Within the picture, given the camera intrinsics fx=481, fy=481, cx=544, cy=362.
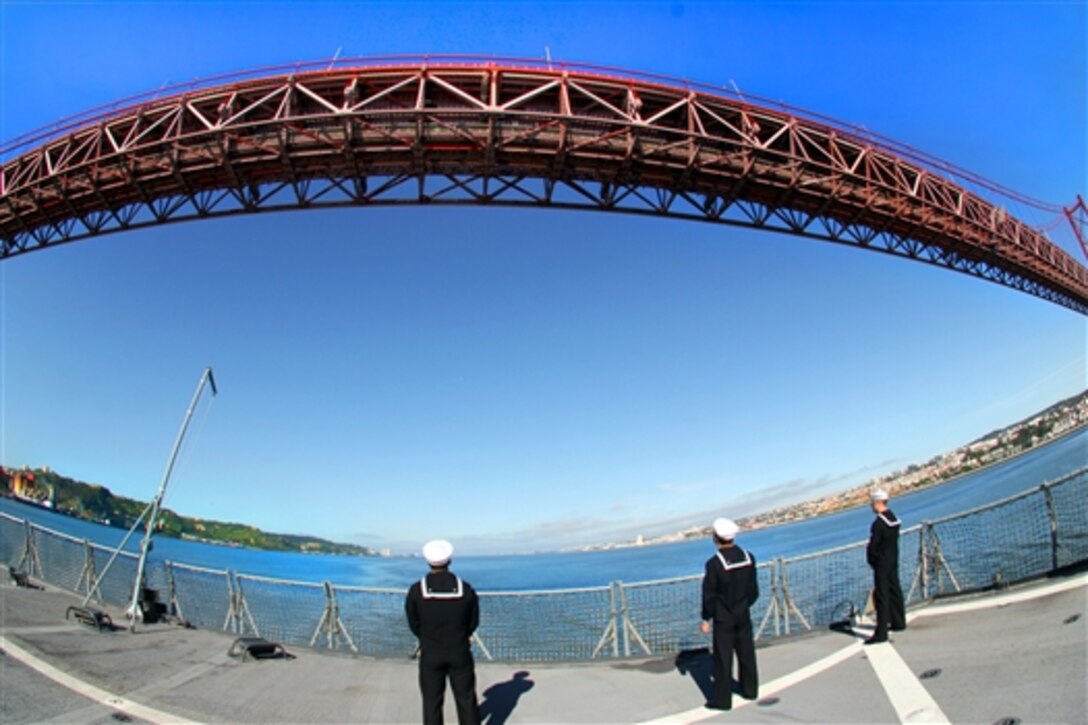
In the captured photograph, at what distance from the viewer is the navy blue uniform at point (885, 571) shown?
6.01 m

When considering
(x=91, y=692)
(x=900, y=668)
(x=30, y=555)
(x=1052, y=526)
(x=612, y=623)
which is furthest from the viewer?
(x=30, y=555)

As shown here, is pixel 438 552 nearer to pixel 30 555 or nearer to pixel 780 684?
pixel 780 684

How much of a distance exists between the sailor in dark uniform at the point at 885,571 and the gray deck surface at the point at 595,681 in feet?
0.76

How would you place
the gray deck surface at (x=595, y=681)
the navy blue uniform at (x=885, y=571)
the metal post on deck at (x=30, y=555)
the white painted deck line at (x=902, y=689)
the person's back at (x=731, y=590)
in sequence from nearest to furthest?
the white painted deck line at (x=902, y=689) → the gray deck surface at (x=595, y=681) → the person's back at (x=731, y=590) → the navy blue uniform at (x=885, y=571) → the metal post on deck at (x=30, y=555)

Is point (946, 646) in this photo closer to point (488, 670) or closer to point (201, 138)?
point (488, 670)

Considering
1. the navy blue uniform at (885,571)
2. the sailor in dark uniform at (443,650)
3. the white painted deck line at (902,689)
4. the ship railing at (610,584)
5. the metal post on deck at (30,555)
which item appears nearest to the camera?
the white painted deck line at (902,689)

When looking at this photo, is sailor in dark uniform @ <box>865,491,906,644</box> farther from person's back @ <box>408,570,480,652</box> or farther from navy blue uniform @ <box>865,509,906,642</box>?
person's back @ <box>408,570,480,652</box>

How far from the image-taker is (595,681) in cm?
625

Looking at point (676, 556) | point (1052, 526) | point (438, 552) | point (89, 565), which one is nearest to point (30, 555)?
point (89, 565)

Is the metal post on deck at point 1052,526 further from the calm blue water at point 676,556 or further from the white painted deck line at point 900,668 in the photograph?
the calm blue water at point 676,556

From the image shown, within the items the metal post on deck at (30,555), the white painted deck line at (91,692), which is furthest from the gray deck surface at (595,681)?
the metal post on deck at (30,555)

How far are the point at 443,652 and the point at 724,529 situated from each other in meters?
3.08

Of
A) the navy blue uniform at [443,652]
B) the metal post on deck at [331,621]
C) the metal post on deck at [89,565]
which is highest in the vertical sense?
the navy blue uniform at [443,652]

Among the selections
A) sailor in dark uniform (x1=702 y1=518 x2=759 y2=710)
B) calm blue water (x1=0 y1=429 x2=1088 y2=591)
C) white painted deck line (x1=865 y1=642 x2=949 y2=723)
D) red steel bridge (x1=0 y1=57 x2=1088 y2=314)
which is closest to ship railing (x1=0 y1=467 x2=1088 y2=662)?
white painted deck line (x1=865 y1=642 x2=949 y2=723)
